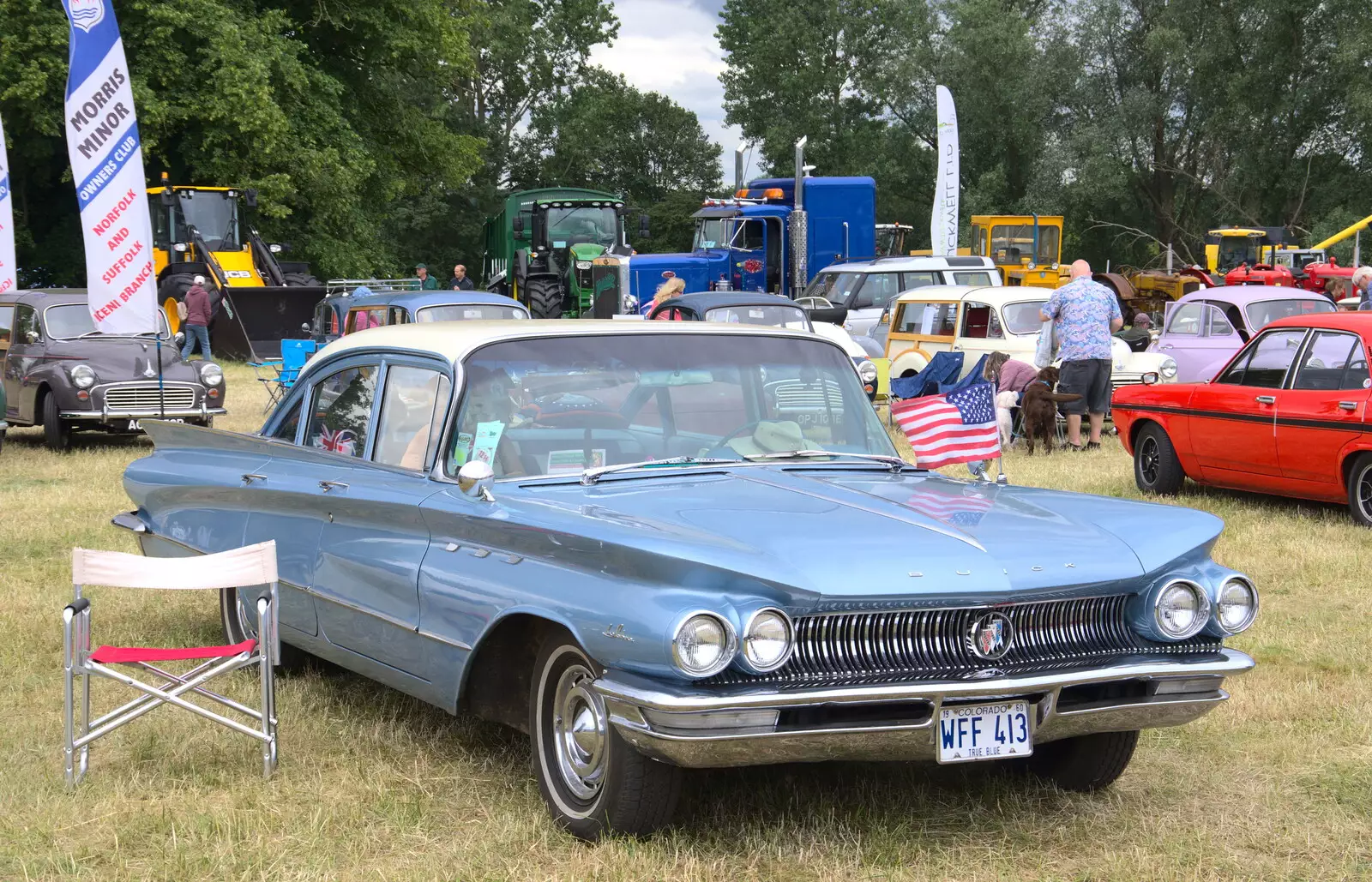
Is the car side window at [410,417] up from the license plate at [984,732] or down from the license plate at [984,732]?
up

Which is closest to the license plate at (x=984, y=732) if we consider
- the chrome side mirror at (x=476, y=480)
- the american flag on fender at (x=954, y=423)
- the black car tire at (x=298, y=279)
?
the chrome side mirror at (x=476, y=480)

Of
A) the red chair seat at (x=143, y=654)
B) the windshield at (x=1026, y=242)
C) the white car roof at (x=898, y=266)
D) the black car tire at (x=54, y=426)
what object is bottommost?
the black car tire at (x=54, y=426)

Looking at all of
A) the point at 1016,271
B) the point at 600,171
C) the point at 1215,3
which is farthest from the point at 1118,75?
the point at 600,171

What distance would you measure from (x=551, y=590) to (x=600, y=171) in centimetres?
6593

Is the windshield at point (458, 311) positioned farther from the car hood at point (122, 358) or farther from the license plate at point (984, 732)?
the license plate at point (984, 732)

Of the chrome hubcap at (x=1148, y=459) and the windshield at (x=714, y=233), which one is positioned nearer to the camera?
the chrome hubcap at (x=1148, y=459)

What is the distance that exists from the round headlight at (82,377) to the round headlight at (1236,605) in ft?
44.9

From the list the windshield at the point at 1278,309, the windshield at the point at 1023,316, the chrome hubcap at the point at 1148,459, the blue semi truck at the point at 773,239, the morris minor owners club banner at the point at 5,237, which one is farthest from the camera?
the blue semi truck at the point at 773,239

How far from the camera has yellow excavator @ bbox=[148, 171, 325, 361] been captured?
2716 cm

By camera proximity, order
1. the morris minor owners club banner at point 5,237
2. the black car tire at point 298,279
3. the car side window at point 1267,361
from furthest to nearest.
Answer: the black car tire at point 298,279
the morris minor owners club banner at point 5,237
the car side window at point 1267,361

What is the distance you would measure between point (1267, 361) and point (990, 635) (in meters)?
8.01

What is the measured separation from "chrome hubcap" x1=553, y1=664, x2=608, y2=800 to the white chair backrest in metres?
1.25

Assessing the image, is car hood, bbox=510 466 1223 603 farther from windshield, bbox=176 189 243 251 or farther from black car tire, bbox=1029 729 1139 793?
windshield, bbox=176 189 243 251

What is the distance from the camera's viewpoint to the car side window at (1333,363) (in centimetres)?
1061
